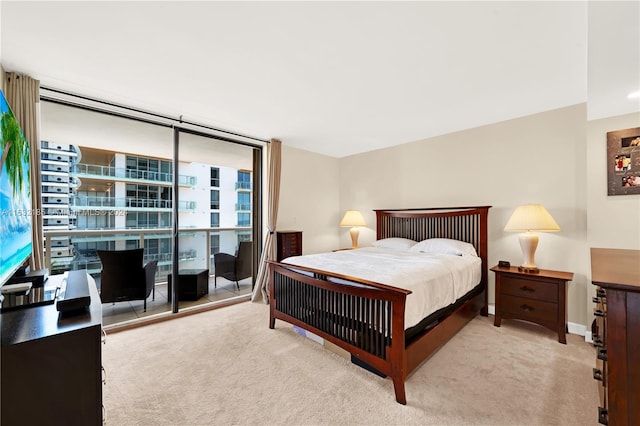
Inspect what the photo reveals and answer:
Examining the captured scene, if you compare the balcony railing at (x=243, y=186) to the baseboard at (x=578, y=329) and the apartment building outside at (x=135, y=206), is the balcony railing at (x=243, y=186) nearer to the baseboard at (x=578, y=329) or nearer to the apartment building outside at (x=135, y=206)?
the apartment building outside at (x=135, y=206)

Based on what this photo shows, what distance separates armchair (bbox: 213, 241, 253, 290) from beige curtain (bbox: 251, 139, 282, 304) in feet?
1.40

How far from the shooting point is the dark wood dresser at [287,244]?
13.1ft

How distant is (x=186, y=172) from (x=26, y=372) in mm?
3198

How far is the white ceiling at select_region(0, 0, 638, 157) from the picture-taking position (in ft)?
5.14

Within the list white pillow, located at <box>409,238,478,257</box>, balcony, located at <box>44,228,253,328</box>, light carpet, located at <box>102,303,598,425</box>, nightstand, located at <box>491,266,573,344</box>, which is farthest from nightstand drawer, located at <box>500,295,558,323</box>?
balcony, located at <box>44,228,253,328</box>

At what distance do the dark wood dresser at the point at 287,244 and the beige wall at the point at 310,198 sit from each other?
32 cm

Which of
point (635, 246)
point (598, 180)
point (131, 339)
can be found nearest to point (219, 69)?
point (131, 339)

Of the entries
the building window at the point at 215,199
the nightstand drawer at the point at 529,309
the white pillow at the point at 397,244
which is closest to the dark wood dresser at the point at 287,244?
the building window at the point at 215,199

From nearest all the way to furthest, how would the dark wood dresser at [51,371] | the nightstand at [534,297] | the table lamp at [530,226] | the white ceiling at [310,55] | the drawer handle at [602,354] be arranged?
the dark wood dresser at [51,371] → the drawer handle at [602,354] → the white ceiling at [310,55] → the nightstand at [534,297] → the table lamp at [530,226]

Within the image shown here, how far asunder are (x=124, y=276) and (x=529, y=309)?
4.64 m

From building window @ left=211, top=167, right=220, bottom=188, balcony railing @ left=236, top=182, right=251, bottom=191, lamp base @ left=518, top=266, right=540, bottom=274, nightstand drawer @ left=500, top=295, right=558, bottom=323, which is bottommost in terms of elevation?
nightstand drawer @ left=500, top=295, right=558, bottom=323

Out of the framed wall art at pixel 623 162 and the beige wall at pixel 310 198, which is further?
the beige wall at pixel 310 198

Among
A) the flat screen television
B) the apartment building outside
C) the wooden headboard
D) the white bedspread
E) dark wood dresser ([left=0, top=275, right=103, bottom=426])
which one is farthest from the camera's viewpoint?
the wooden headboard

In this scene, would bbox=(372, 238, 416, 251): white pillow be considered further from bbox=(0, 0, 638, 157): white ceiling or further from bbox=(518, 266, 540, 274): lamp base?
bbox=(0, 0, 638, 157): white ceiling
